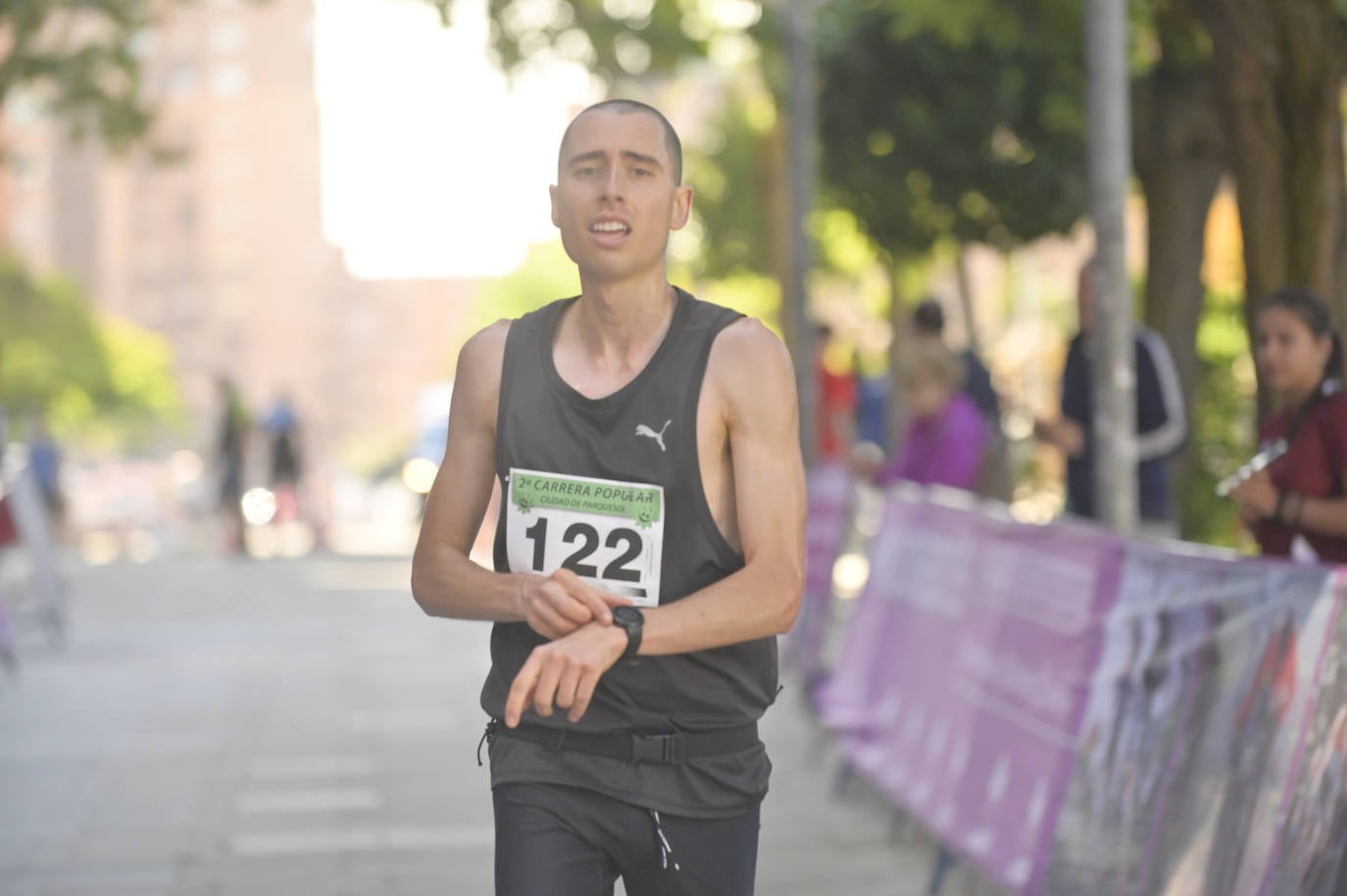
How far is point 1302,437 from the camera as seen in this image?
20.5ft

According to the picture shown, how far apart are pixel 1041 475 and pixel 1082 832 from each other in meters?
16.8

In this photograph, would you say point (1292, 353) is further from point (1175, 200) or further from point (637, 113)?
point (1175, 200)

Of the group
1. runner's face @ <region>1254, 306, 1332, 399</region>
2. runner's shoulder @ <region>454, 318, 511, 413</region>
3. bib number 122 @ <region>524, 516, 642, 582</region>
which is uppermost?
runner's shoulder @ <region>454, 318, 511, 413</region>

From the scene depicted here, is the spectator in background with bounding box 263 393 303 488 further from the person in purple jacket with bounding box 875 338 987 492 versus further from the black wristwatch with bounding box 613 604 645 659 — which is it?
the black wristwatch with bounding box 613 604 645 659

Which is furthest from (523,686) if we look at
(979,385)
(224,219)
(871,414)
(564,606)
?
(224,219)

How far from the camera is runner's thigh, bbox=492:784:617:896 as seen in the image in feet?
12.2

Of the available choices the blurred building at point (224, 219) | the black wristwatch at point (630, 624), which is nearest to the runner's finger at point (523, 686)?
the black wristwatch at point (630, 624)

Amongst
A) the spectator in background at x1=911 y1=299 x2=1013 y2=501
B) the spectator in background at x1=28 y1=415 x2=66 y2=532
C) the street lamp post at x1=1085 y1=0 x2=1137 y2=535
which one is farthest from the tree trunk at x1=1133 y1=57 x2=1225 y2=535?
the spectator in background at x1=28 y1=415 x2=66 y2=532

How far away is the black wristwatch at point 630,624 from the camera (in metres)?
3.55

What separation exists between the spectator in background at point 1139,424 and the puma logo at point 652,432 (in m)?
5.67

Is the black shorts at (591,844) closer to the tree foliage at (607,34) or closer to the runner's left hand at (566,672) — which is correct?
the runner's left hand at (566,672)

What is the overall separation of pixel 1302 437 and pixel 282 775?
17.4 feet

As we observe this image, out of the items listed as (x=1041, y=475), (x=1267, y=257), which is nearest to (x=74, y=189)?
(x=1041, y=475)

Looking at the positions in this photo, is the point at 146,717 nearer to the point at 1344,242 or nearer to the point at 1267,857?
the point at 1344,242
